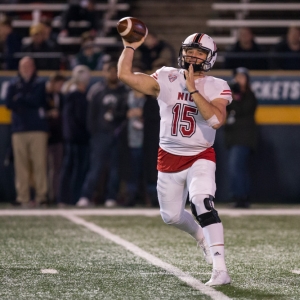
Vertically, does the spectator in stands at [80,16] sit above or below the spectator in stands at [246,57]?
above

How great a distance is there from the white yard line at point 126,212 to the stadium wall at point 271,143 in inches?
39.9

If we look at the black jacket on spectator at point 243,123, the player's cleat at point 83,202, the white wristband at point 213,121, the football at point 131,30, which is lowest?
the player's cleat at point 83,202

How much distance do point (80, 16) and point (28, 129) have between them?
3.35 meters

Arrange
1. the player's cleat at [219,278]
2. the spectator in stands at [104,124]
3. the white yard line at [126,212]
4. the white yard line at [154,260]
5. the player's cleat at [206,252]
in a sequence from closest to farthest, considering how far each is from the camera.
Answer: the white yard line at [154,260] < the player's cleat at [219,278] < the player's cleat at [206,252] < the white yard line at [126,212] < the spectator in stands at [104,124]

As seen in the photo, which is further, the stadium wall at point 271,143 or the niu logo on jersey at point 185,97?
the stadium wall at point 271,143

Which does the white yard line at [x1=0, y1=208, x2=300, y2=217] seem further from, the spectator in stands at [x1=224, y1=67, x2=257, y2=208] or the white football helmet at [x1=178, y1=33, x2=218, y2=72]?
the white football helmet at [x1=178, y1=33, x2=218, y2=72]

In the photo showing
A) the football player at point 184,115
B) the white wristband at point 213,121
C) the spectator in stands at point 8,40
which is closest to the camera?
the white wristband at point 213,121

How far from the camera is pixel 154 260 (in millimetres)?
6254

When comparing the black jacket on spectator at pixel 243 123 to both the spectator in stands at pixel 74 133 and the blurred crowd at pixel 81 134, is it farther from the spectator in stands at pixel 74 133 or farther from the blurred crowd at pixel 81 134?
the spectator in stands at pixel 74 133

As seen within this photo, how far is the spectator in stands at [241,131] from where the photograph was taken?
1050 cm

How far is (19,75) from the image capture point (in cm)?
1060

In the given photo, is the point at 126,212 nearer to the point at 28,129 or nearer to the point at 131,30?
the point at 28,129

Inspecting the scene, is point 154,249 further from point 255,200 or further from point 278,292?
point 255,200

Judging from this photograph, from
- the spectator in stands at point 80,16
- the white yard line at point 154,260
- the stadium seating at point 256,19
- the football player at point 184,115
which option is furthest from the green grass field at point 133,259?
the stadium seating at point 256,19
